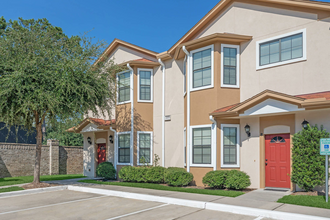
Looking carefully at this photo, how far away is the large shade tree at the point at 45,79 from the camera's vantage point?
12.3 meters

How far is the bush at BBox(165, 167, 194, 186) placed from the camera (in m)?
12.7

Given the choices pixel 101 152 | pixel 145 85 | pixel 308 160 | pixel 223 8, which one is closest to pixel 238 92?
pixel 223 8

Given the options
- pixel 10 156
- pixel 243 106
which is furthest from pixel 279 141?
pixel 10 156

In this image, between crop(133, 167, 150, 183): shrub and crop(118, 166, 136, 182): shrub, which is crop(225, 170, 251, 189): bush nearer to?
crop(133, 167, 150, 183): shrub

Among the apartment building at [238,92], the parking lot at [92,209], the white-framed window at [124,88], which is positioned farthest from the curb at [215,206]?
the white-framed window at [124,88]

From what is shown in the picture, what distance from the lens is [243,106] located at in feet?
37.1

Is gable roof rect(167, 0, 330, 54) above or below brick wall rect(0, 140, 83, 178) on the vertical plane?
above

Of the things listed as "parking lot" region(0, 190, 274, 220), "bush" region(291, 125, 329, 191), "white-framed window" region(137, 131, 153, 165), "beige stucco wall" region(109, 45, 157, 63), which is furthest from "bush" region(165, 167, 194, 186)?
"beige stucco wall" region(109, 45, 157, 63)

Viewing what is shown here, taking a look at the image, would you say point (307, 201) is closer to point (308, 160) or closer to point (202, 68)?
point (308, 160)

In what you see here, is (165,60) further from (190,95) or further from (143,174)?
(143,174)

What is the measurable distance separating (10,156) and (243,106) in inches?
616

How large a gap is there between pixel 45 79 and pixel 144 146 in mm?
6263

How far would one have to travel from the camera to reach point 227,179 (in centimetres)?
1150

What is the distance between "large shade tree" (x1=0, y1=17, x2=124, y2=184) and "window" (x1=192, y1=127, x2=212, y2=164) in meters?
4.68
